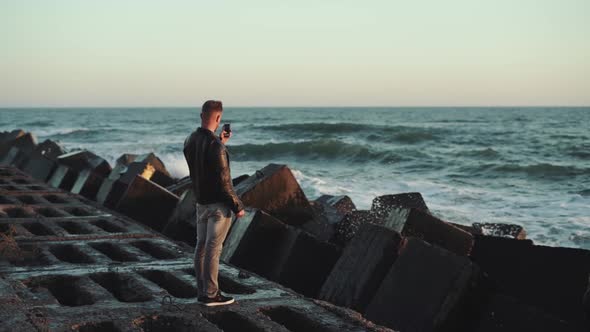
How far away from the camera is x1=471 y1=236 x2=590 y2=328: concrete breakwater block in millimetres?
5219

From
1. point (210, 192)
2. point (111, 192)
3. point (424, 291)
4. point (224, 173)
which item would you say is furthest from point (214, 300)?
point (111, 192)

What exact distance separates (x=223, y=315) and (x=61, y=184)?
8482mm

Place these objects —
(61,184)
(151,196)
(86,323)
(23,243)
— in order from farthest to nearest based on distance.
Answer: (61,184)
(151,196)
(23,243)
(86,323)

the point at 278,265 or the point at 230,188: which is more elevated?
the point at 230,188

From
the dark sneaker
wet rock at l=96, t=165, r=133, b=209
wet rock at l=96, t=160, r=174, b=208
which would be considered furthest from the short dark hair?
wet rock at l=96, t=165, r=133, b=209

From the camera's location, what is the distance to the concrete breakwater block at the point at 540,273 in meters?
5.22

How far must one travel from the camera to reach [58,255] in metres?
6.04

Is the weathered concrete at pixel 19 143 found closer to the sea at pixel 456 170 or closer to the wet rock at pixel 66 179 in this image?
the sea at pixel 456 170

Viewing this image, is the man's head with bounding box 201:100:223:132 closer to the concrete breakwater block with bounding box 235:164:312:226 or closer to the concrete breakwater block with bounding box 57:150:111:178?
the concrete breakwater block with bounding box 235:164:312:226

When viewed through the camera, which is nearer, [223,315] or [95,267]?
[223,315]

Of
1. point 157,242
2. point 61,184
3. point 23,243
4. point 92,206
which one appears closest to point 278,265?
point 157,242

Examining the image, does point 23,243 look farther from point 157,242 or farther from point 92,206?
point 92,206

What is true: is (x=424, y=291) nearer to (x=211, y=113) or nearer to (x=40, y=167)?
(x=211, y=113)

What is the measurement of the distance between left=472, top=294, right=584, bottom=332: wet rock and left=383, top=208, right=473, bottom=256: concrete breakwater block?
118 centimetres
